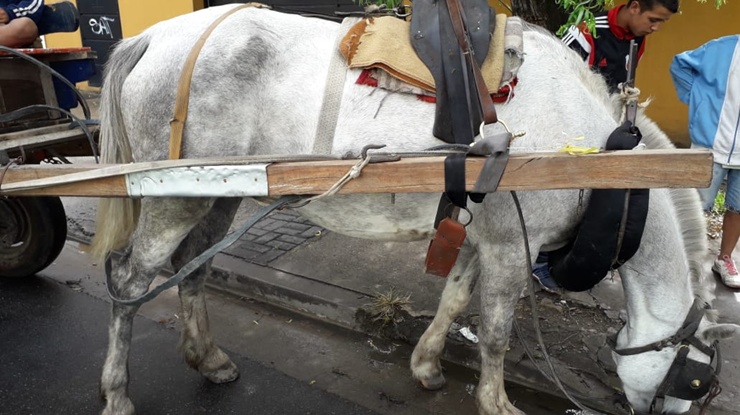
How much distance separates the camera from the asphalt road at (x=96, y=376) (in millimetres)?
3041

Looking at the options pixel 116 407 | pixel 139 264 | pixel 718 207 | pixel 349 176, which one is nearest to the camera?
pixel 349 176

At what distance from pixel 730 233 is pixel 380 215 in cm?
316

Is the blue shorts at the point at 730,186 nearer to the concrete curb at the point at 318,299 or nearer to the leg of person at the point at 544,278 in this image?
the leg of person at the point at 544,278

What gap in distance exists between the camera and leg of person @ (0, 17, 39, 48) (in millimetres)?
3799

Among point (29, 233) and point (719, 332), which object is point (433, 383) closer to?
point (719, 332)

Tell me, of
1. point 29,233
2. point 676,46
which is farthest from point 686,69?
point 29,233

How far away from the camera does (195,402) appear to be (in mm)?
3104

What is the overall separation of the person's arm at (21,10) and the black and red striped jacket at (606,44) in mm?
3748

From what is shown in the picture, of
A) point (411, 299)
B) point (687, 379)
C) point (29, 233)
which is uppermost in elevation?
point (687, 379)

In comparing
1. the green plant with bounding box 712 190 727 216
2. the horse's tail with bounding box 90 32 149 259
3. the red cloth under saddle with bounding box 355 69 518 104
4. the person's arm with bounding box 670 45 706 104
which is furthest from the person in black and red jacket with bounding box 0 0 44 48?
the green plant with bounding box 712 190 727 216

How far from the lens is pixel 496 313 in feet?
8.58

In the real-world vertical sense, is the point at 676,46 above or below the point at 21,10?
below

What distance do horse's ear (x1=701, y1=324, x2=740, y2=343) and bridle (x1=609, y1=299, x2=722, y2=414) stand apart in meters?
0.04

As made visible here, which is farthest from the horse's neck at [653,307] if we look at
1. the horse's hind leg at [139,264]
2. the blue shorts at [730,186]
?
the horse's hind leg at [139,264]
